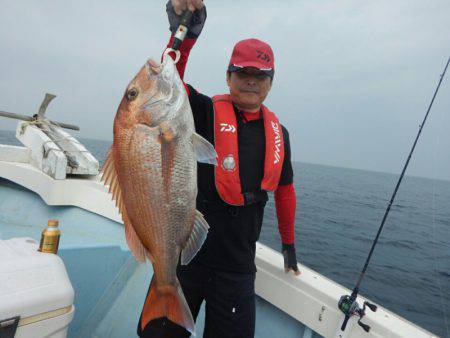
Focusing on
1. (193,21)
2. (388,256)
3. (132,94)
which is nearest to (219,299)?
(132,94)

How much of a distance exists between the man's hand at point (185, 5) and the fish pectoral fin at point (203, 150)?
88 cm

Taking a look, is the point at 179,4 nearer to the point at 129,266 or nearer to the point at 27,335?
the point at 27,335

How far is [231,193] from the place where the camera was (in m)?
2.27

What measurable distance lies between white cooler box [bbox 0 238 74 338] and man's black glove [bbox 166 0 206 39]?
66.0 inches

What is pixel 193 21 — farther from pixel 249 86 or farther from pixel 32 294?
pixel 32 294

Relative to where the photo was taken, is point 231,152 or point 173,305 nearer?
point 173,305

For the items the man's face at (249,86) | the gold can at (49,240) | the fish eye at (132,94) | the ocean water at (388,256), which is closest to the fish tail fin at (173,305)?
the gold can at (49,240)

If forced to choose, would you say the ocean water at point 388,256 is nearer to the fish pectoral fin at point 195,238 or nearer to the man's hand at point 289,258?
the man's hand at point 289,258

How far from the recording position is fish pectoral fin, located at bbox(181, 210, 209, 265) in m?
1.90

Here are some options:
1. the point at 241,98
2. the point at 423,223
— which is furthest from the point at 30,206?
the point at 423,223

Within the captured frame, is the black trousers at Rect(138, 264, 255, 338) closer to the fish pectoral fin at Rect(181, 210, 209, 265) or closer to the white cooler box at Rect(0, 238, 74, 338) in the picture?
the fish pectoral fin at Rect(181, 210, 209, 265)

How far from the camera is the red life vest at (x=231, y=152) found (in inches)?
89.8

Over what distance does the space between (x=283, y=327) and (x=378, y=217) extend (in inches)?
757

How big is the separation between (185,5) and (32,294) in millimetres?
1909
